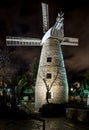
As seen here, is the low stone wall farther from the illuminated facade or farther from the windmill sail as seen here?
the windmill sail

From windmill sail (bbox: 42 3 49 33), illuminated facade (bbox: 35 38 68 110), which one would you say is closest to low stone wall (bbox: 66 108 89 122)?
illuminated facade (bbox: 35 38 68 110)

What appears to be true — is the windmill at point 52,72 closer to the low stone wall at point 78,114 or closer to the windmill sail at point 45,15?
the windmill sail at point 45,15

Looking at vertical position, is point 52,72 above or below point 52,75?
above

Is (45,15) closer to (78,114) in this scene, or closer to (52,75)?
(52,75)


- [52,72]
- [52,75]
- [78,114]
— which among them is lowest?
[78,114]

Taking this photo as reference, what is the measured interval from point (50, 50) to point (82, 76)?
4323 cm

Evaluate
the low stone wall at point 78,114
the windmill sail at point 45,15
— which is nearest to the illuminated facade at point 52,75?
the windmill sail at point 45,15

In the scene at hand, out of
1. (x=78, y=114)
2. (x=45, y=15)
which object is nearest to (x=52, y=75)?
(x=45, y=15)

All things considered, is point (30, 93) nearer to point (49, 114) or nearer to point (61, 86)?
point (61, 86)

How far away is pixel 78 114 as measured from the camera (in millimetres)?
25234

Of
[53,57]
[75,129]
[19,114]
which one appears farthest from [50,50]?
[75,129]

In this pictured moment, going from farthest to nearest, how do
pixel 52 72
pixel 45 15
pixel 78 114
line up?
pixel 45 15 → pixel 52 72 → pixel 78 114

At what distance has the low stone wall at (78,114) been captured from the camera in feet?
78.5

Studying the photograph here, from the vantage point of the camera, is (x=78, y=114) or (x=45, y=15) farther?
(x=45, y=15)
